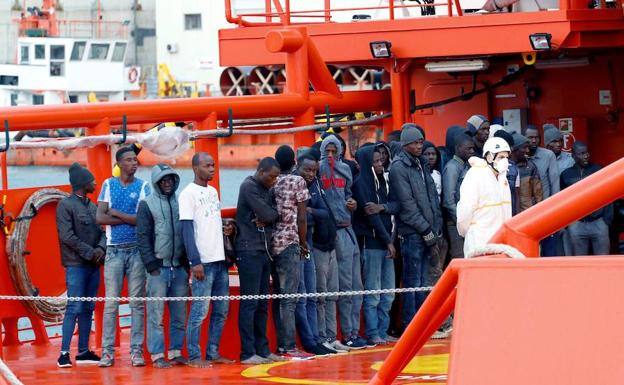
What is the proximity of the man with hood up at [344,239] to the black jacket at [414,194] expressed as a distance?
38 cm

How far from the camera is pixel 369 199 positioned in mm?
11898

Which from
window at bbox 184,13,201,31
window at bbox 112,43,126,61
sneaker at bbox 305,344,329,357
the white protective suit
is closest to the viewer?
the white protective suit

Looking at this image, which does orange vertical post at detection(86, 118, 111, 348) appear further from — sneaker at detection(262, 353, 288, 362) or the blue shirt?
sneaker at detection(262, 353, 288, 362)

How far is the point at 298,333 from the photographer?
454 inches

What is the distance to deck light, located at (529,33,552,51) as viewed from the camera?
13.4 meters

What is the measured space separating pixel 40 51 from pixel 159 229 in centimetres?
6260

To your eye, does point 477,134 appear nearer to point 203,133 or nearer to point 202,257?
point 203,133

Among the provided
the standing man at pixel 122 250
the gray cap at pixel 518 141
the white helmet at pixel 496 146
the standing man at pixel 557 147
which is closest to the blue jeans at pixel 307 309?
the standing man at pixel 122 250

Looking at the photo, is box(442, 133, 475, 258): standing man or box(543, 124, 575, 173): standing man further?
box(543, 124, 575, 173): standing man

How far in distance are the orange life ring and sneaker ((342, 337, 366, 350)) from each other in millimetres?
59754

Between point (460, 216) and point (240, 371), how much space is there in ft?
6.47

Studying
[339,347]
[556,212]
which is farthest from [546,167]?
[556,212]

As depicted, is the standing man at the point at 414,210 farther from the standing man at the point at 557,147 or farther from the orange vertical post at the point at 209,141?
the standing man at the point at 557,147

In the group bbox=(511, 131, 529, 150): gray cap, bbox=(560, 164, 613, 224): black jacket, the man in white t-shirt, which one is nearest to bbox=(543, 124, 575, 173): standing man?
bbox=(560, 164, 613, 224): black jacket
